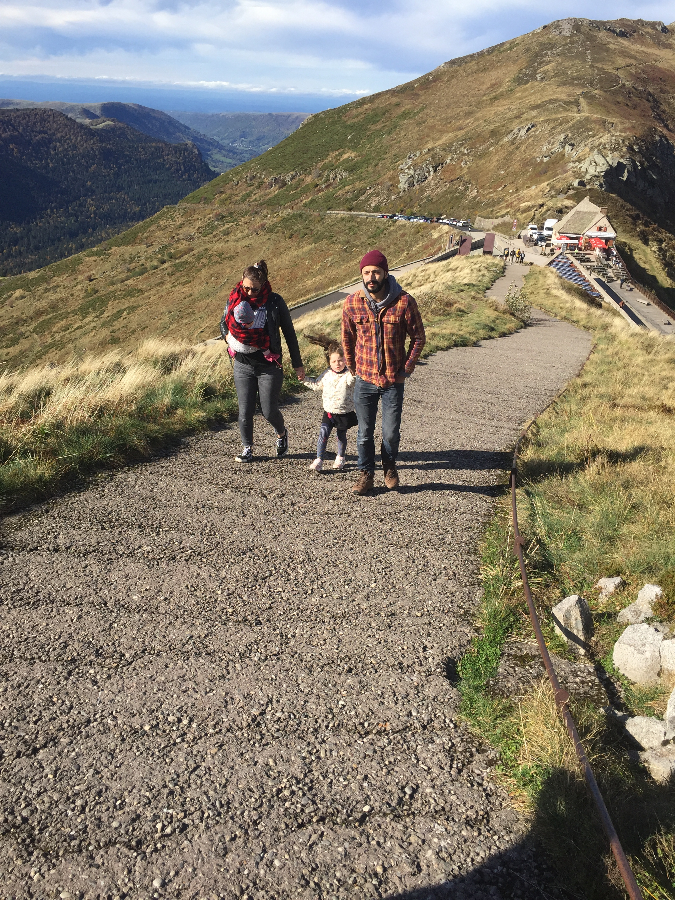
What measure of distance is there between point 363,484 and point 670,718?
3.20 metres

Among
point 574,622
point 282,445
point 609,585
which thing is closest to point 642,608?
→ point 609,585

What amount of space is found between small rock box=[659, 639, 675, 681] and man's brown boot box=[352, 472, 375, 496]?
2.89 meters

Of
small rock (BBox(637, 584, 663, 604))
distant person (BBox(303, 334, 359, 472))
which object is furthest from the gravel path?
small rock (BBox(637, 584, 663, 604))

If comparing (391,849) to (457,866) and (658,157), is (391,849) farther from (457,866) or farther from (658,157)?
(658,157)

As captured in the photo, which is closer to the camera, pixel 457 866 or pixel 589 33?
pixel 457 866

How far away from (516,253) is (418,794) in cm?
4081

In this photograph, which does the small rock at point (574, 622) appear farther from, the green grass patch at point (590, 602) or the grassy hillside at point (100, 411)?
the grassy hillside at point (100, 411)

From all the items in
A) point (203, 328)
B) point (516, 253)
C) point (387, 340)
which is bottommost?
point (203, 328)

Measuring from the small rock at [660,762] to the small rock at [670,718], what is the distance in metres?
0.05

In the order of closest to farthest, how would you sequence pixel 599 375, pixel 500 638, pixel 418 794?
pixel 418 794, pixel 500 638, pixel 599 375

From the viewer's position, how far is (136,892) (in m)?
1.94

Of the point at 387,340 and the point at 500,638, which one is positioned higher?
the point at 387,340

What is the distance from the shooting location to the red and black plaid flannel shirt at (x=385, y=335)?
Answer: 479 cm

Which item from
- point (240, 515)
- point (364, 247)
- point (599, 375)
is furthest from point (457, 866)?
point (364, 247)
